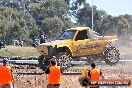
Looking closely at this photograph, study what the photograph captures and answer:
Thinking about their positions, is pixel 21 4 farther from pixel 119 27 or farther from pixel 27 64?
pixel 27 64

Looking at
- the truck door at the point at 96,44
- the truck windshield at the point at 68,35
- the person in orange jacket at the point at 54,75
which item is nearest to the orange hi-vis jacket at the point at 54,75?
the person in orange jacket at the point at 54,75

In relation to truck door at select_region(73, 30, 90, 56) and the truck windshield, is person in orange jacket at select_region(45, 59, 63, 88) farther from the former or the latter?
the truck windshield

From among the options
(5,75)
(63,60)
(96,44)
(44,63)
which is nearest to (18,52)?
(44,63)

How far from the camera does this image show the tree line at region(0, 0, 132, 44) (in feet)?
206

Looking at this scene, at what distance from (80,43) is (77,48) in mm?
330

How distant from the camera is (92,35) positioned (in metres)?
24.9

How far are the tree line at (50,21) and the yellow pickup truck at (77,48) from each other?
35109 mm

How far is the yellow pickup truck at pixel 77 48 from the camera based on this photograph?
77.0 feet

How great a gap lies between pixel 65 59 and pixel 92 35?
243 centimetres

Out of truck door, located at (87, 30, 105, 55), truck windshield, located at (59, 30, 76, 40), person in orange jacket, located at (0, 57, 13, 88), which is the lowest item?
person in orange jacket, located at (0, 57, 13, 88)

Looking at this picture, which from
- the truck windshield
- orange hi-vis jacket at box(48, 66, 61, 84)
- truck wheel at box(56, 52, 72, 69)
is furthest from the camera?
the truck windshield

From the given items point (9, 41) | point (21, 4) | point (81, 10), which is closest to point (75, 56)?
point (9, 41)

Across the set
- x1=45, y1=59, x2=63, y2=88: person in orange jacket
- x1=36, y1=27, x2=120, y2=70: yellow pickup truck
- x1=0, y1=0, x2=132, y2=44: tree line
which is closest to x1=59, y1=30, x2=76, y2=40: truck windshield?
x1=36, y1=27, x2=120, y2=70: yellow pickup truck

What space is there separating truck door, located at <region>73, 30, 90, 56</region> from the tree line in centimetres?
3587
